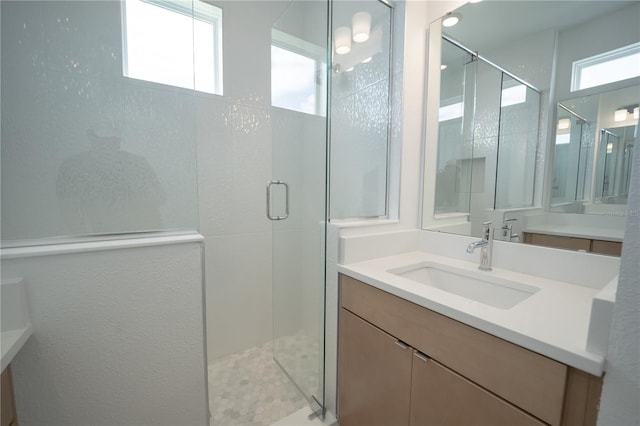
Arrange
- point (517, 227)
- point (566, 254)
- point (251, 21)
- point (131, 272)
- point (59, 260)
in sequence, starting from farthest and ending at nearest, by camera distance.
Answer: point (251, 21) → point (517, 227) → point (566, 254) → point (131, 272) → point (59, 260)

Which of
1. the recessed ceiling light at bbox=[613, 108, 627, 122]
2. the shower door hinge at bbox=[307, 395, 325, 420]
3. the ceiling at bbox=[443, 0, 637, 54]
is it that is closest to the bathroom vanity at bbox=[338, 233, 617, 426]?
the shower door hinge at bbox=[307, 395, 325, 420]

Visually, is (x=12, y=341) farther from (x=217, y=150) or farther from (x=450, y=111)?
(x=450, y=111)

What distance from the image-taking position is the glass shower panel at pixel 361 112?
4.81 feet

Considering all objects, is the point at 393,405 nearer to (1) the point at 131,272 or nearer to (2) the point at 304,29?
(1) the point at 131,272

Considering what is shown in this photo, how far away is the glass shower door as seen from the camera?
4.80 ft

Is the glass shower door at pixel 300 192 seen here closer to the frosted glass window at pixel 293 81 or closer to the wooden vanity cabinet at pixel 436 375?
the frosted glass window at pixel 293 81

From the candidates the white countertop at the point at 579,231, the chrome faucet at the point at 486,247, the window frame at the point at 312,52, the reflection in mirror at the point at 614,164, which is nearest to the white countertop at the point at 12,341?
the window frame at the point at 312,52

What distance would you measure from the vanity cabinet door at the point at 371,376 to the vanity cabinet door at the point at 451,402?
5cm

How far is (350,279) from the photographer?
1224mm

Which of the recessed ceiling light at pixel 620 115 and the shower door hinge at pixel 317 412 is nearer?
the recessed ceiling light at pixel 620 115

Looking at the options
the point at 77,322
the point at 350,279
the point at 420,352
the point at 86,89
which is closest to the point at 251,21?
the point at 86,89

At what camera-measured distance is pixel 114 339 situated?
0.92 m

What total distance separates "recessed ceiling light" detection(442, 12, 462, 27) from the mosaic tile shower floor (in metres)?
2.29

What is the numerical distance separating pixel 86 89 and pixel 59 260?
23.7 inches
